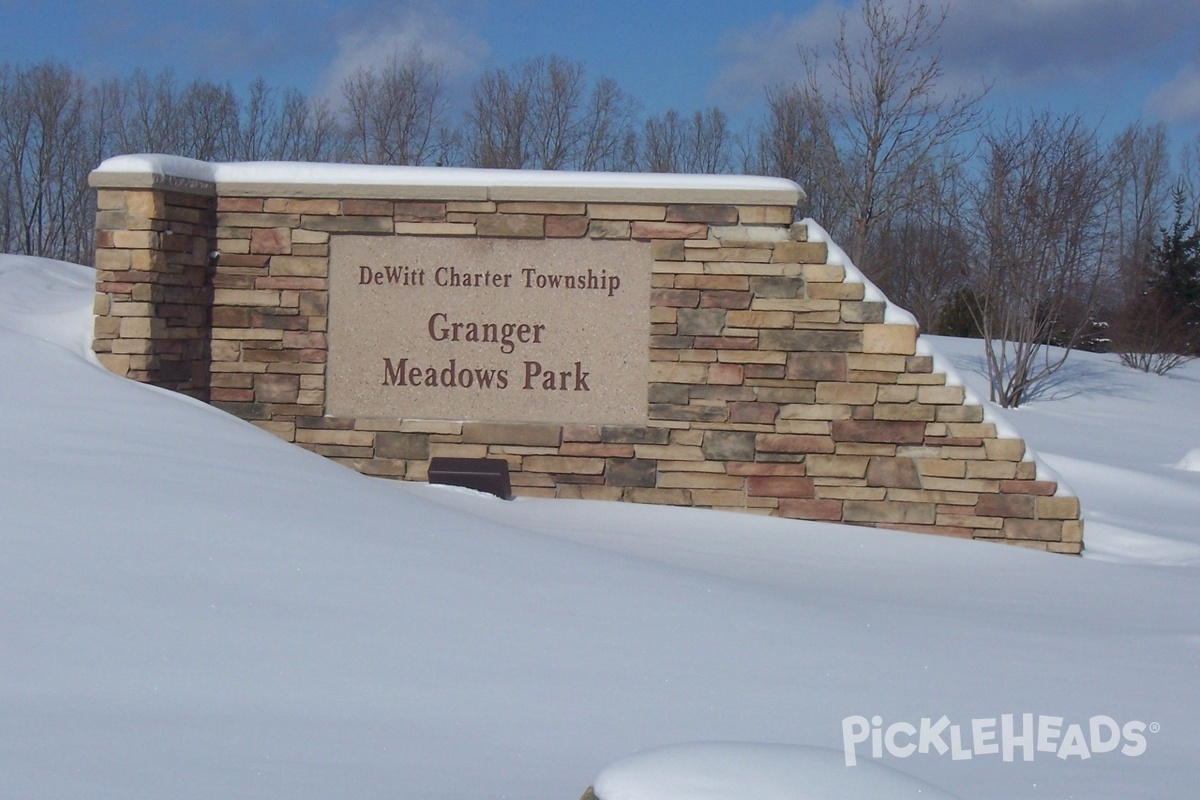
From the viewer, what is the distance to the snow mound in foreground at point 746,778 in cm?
182

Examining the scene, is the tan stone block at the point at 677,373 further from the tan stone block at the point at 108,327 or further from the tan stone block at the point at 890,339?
the tan stone block at the point at 108,327

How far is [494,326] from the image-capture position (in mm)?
7148

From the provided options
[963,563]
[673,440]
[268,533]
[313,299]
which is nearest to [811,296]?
[673,440]

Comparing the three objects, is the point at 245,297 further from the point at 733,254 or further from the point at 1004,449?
the point at 1004,449

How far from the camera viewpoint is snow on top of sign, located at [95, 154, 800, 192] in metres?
6.96

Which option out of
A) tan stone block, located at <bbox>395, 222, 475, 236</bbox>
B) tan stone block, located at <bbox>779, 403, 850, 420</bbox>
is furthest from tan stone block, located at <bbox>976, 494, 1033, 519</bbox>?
tan stone block, located at <bbox>395, 222, 475, 236</bbox>

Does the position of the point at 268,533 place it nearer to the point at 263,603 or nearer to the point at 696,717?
the point at 263,603

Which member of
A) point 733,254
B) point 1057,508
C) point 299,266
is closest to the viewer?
point 1057,508

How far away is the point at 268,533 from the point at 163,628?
0.86 meters

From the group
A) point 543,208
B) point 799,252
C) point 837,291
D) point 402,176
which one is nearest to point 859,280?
point 837,291

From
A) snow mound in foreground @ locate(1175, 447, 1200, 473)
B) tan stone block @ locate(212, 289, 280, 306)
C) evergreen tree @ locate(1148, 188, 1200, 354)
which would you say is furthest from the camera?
evergreen tree @ locate(1148, 188, 1200, 354)

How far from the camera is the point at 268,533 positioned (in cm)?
395

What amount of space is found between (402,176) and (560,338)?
4.81ft

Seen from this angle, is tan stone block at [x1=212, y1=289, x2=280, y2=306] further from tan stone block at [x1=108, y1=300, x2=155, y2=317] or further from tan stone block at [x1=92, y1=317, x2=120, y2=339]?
tan stone block at [x1=92, y1=317, x2=120, y2=339]
